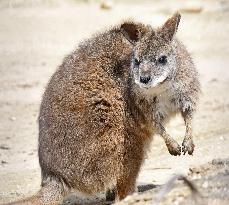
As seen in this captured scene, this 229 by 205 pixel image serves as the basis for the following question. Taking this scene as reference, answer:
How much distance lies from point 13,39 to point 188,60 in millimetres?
7196

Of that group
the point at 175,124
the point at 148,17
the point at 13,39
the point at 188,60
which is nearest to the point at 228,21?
the point at 148,17

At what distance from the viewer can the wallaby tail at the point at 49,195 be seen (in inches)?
267

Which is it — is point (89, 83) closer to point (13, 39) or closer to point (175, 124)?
point (175, 124)

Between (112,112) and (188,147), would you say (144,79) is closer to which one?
(112,112)

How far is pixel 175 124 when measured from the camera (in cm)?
966

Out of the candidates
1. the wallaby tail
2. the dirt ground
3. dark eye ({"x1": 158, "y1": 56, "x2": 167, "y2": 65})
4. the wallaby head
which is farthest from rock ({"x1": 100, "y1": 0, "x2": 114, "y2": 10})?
the wallaby tail

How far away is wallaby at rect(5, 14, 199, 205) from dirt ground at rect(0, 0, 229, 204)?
606 mm

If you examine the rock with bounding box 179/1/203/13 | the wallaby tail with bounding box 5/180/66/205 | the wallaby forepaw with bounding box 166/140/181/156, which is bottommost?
the wallaby tail with bounding box 5/180/66/205

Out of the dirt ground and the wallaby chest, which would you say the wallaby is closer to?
the wallaby chest

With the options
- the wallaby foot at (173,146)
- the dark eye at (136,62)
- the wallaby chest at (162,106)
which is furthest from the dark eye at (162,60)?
the wallaby foot at (173,146)

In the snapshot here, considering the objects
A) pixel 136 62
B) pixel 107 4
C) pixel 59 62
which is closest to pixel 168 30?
pixel 136 62

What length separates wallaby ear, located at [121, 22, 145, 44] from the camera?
7113 millimetres

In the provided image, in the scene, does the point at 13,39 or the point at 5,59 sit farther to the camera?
the point at 13,39

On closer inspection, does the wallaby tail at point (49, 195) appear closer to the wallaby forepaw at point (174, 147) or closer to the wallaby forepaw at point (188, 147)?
the wallaby forepaw at point (174, 147)
